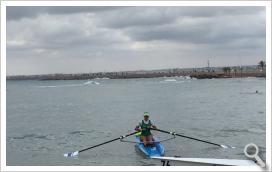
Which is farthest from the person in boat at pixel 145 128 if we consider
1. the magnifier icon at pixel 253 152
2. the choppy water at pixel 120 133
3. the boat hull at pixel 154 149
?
the magnifier icon at pixel 253 152

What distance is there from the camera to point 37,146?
8.41 m

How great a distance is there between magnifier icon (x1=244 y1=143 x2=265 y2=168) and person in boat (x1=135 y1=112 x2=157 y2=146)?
3811mm

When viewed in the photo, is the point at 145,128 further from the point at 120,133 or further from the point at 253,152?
the point at 253,152

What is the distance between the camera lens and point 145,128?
20.3ft

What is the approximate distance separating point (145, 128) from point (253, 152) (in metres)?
3.99

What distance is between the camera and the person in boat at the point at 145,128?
6107mm

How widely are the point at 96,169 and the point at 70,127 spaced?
31.2 feet

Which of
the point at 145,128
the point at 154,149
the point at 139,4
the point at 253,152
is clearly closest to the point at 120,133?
the point at 145,128

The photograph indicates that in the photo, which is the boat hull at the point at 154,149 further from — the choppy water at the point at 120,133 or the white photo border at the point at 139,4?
the white photo border at the point at 139,4

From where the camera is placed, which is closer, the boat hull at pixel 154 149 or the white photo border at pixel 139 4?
the white photo border at pixel 139 4

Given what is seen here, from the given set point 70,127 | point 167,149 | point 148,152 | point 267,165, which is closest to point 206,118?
point 70,127

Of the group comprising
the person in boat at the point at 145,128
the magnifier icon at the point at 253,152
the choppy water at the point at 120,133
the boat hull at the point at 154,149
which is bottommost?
the choppy water at the point at 120,133

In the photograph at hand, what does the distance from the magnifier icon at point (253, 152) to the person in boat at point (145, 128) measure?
3.81 m

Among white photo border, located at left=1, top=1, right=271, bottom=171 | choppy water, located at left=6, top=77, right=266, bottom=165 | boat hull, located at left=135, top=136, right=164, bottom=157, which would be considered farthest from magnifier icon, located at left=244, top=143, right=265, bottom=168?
choppy water, located at left=6, top=77, right=266, bottom=165
